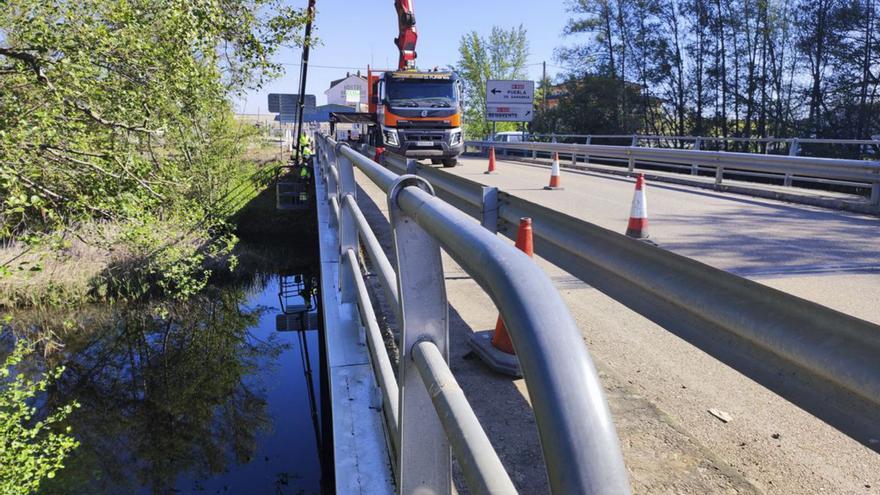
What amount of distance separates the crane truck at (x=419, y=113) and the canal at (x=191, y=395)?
5.08 m

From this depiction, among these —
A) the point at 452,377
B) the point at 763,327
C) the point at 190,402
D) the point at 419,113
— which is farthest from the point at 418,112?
the point at 763,327

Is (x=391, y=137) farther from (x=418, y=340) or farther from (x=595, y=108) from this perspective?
(x=595, y=108)

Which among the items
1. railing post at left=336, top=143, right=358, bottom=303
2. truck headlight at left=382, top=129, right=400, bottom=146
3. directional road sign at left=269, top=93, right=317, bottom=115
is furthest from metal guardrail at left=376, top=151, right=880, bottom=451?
directional road sign at left=269, top=93, right=317, bottom=115

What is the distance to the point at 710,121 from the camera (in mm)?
31547

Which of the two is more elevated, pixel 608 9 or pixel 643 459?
pixel 608 9

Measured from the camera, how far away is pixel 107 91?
768 centimetres

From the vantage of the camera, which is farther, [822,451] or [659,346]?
[659,346]

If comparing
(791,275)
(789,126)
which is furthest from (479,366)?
(789,126)

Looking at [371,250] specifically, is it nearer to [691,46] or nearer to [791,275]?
[791,275]

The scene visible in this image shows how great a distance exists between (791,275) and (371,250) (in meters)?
4.51

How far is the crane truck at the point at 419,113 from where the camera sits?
17516 millimetres

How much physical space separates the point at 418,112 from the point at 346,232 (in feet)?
44.2

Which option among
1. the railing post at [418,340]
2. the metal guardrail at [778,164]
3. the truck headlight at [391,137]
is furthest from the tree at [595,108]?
the railing post at [418,340]

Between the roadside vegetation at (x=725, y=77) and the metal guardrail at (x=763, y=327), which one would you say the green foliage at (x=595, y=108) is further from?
the metal guardrail at (x=763, y=327)
